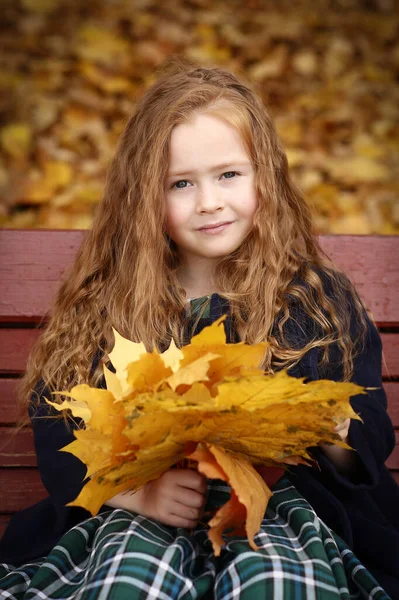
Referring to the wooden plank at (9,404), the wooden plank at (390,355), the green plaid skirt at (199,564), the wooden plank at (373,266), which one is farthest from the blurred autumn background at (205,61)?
the green plaid skirt at (199,564)

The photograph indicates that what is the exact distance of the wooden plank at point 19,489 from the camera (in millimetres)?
1756

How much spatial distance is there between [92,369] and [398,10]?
1.63m

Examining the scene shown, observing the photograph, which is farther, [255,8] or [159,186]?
[255,8]

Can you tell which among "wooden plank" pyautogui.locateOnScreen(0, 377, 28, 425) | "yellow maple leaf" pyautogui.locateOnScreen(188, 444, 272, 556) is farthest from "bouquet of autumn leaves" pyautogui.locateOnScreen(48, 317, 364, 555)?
"wooden plank" pyautogui.locateOnScreen(0, 377, 28, 425)

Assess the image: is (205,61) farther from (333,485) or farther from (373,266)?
(333,485)

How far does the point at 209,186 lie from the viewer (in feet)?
4.73

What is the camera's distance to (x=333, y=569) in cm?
114

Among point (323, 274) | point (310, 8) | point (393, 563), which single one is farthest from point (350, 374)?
point (310, 8)

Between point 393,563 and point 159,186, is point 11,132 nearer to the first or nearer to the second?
point 159,186

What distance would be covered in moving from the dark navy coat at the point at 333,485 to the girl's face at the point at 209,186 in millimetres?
131

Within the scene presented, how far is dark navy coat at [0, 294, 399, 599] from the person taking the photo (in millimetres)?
1330

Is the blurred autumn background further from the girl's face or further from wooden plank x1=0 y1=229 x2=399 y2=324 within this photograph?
the girl's face

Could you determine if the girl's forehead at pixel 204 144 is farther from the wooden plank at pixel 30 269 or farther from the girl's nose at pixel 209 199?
the wooden plank at pixel 30 269

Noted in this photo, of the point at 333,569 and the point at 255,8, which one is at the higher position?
the point at 255,8
